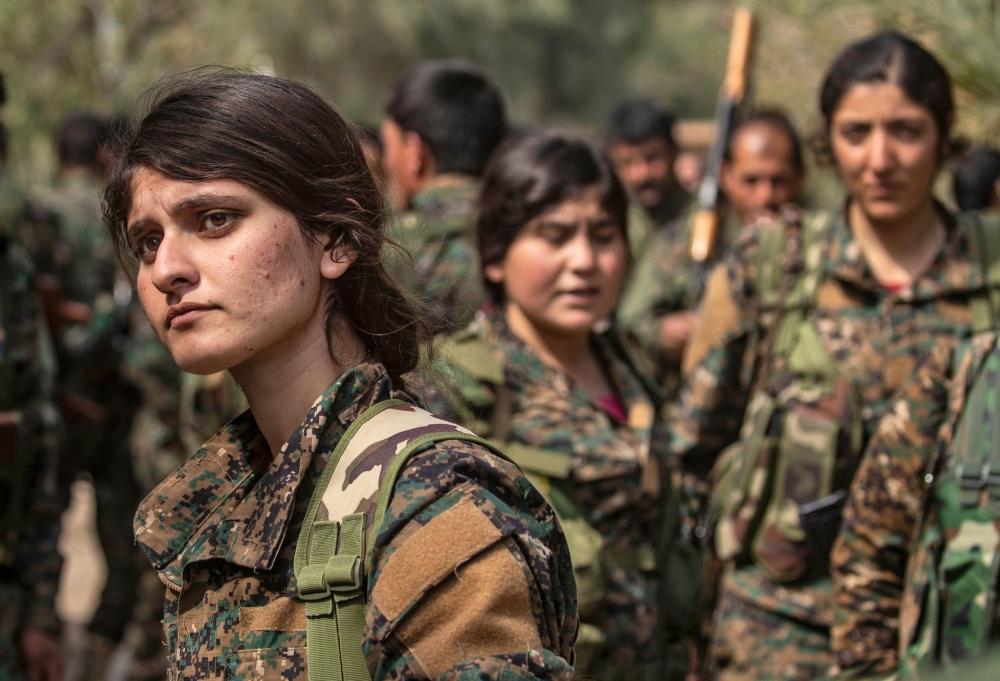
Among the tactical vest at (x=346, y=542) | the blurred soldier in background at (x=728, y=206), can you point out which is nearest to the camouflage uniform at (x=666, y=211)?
the blurred soldier in background at (x=728, y=206)

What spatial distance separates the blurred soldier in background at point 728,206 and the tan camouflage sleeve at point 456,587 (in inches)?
180

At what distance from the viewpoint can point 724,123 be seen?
6.82 meters

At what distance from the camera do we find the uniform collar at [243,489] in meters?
2.14

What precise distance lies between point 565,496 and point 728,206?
3.83m

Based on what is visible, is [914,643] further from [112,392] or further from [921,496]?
[112,392]

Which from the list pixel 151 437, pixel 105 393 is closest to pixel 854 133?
pixel 151 437

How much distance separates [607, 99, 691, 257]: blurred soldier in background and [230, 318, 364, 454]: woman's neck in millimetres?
6272

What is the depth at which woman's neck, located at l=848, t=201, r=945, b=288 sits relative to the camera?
4.54 metres

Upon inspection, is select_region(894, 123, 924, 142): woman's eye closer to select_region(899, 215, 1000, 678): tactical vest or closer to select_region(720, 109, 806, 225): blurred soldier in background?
select_region(899, 215, 1000, 678): tactical vest

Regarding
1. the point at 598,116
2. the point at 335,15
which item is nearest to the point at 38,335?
the point at 335,15

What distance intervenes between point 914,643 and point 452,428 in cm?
165

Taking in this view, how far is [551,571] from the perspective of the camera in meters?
2.06

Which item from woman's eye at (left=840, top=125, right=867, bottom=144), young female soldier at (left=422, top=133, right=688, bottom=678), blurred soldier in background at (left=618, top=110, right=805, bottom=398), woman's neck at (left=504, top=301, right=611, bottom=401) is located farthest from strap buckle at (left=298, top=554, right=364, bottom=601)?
blurred soldier in background at (left=618, top=110, right=805, bottom=398)

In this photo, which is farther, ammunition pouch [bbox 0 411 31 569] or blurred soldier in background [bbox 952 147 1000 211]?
blurred soldier in background [bbox 952 147 1000 211]
